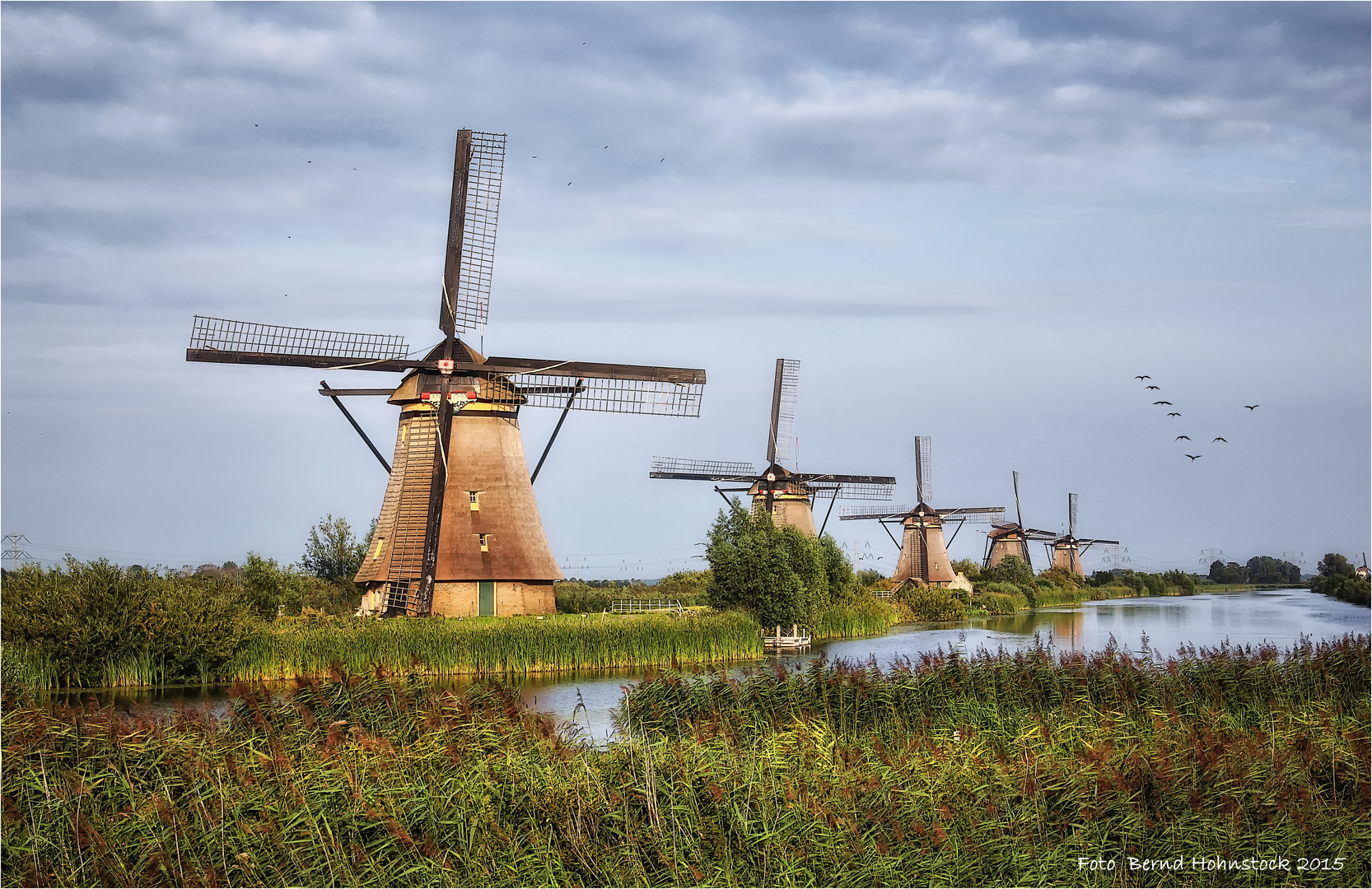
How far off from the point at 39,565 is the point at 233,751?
13.9 meters

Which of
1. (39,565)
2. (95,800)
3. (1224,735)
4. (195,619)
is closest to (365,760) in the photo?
(95,800)

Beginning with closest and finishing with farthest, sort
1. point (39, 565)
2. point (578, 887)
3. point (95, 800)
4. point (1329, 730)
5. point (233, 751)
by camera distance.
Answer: point (578, 887) → point (95, 800) → point (233, 751) → point (1329, 730) → point (39, 565)

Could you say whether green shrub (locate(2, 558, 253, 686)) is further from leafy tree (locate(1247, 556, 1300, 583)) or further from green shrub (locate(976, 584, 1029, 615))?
leafy tree (locate(1247, 556, 1300, 583))

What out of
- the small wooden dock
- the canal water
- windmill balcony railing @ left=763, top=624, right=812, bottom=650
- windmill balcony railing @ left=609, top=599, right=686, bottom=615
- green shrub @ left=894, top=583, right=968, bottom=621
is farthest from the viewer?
green shrub @ left=894, top=583, right=968, bottom=621

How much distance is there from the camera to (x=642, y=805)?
7.14 m

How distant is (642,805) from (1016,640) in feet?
73.7

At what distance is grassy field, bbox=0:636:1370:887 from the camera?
661cm

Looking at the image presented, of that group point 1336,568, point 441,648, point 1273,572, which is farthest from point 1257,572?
point 441,648

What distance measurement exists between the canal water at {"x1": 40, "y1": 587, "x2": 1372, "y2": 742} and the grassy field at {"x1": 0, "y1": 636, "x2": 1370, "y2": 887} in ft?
3.99

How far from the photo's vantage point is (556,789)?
7281mm

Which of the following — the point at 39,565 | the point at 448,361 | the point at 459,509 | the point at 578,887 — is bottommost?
the point at 578,887

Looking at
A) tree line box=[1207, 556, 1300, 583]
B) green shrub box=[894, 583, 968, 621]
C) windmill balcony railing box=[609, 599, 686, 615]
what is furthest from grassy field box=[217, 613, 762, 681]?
tree line box=[1207, 556, 1300, 583]

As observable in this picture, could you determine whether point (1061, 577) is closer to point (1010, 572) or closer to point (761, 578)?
point (1010, 572)

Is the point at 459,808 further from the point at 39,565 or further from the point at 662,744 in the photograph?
the point at 39,565
